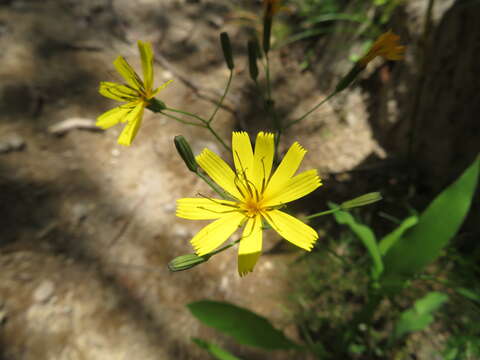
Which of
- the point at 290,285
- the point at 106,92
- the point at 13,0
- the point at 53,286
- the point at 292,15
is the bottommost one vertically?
the point at 290,285

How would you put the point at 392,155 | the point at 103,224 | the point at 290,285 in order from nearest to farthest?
the point at 290,285, the point at 103,224, the point at 392,155

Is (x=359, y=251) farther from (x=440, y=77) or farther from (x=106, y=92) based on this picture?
(x=106, y=92)

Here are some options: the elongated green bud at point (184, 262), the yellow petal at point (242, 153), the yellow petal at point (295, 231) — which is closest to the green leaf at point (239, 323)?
the elongated green bud at point (184, 262)

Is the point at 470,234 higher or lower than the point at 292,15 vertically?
lower

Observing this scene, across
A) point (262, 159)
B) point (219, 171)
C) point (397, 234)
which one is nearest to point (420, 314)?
point (397, 234)

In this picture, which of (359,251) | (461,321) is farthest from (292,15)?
(461,321)

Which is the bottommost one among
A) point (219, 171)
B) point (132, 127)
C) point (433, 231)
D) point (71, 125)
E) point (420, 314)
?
point (420, 314)

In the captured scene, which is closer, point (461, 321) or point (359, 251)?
point (461, 321)

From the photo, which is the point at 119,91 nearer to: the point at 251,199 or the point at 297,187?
the point at 251,199
